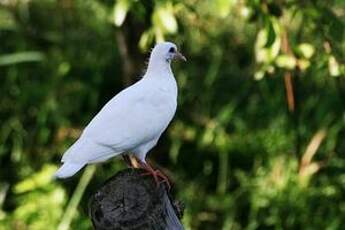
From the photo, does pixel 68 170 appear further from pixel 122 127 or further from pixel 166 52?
pixel 166 52

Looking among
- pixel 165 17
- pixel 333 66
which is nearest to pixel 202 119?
pixel 333 66

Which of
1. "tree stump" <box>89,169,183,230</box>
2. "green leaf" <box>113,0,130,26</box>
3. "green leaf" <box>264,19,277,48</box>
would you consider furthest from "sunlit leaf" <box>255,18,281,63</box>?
"tree stump" <box>89,169,183,230</box>

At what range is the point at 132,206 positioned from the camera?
273 centimetres

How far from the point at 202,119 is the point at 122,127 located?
374 cm

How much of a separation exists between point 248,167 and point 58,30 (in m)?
2.20

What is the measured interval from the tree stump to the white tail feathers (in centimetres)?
10

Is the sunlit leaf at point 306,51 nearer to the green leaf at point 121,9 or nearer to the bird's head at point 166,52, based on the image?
the green leaf at point 121,9

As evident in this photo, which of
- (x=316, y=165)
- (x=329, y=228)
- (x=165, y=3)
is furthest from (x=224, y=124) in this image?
(x=165, y=3)

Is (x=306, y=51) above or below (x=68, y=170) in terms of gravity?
below

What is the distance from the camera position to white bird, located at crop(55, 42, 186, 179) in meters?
2.95

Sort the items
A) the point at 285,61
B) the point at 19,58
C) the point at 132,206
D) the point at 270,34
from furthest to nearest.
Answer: the point at 19,58, the point at 285,61, the point at 270,34, the point at 132,206

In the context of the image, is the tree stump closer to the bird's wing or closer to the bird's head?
the bird's wing

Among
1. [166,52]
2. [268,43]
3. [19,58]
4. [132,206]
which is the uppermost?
[166,52]

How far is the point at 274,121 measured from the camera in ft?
21.0
